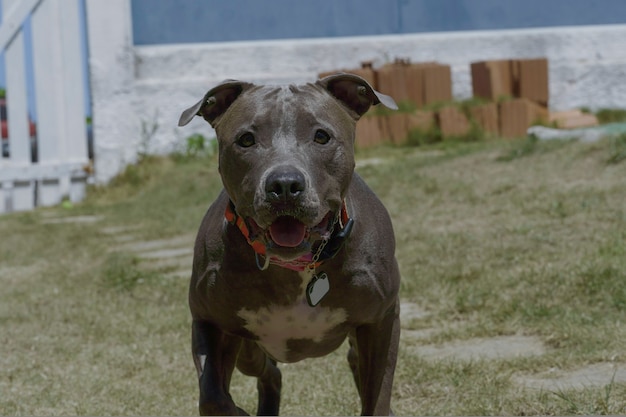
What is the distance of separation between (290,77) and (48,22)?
2.97m

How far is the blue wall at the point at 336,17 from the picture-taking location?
1226 cm

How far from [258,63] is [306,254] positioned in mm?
9630

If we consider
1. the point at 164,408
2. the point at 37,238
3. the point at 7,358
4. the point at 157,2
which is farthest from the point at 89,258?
the point at 157,2

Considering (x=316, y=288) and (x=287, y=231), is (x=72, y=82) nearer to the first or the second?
(x=316, y=288)

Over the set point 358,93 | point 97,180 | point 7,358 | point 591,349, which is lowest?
point 97,180

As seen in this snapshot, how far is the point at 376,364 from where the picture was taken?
314 cm

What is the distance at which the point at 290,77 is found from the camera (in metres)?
12.1

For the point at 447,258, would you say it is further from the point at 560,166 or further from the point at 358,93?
the point at 358,93

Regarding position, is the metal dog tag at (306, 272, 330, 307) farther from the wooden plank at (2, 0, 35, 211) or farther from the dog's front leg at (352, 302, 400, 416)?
the wooden plank at (2, 0, 35, 211)

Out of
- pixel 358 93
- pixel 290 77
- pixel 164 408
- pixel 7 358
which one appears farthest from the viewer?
pixel 290 77

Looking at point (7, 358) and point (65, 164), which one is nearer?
point (7, 358)

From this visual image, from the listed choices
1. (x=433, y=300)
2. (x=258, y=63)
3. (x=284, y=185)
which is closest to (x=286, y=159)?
(x=284, y=185)

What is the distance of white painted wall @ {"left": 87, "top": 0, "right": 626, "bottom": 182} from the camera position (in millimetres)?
11875

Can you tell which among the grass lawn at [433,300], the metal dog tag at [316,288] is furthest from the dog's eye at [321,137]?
the grass lawn at [433,300]
